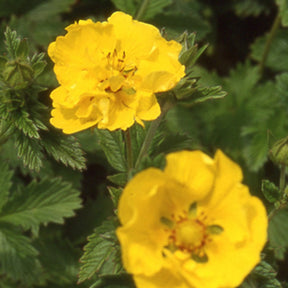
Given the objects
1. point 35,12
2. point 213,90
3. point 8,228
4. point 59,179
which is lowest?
point 8,228

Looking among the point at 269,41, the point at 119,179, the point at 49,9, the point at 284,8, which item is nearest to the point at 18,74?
the point at 119,179

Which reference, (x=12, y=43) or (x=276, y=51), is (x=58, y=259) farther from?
(x=276, y=51)

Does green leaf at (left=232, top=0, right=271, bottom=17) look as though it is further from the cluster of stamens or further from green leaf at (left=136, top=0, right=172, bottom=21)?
the cluster of stamens

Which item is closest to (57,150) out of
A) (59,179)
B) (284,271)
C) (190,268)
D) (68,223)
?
(59,179)

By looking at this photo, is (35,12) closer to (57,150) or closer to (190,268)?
(57,150)

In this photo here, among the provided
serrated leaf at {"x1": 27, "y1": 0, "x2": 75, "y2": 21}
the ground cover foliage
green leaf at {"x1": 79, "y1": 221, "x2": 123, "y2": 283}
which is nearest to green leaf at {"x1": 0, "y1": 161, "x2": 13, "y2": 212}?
the ground cover foliage

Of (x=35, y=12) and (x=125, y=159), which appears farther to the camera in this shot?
(x=35, y=12)
